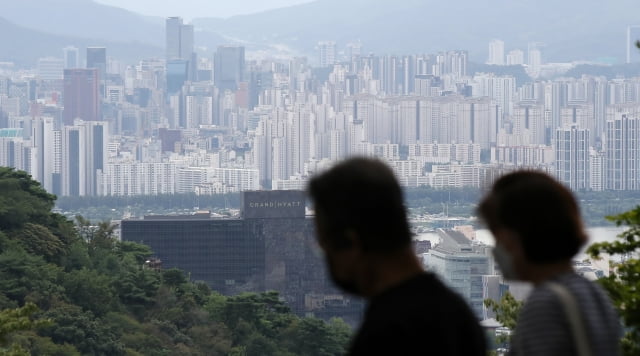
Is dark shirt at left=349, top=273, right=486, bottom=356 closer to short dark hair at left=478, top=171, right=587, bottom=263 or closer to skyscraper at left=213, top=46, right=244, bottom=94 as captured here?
short dark hair at left=478, top=171, right=587, bottom=263

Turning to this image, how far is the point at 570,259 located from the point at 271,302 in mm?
20009

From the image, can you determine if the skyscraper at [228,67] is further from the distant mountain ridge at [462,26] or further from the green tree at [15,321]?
the green tree at [15,321]

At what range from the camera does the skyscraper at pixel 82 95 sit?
346ft

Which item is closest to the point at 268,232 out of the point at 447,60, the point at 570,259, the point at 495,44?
the point at 570,259

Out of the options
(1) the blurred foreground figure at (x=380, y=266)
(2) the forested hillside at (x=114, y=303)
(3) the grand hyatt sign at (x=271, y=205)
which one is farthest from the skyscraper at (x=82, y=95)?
(1) the blurred foreground figure at (x=380, y=266)

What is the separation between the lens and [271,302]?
71.7 ft

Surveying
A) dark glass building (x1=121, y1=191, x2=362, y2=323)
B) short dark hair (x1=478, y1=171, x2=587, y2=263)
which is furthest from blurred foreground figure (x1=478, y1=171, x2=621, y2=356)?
dark glass building (x1=121, y1=191, x2=362, y2=323)

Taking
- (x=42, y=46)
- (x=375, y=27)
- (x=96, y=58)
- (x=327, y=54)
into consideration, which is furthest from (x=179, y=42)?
(x=375, y=27)

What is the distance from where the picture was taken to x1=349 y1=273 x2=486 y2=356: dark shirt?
1710 millimetres

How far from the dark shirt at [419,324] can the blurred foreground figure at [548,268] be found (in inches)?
3.5

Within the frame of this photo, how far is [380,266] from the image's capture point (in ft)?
5.84

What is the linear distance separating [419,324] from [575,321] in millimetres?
219

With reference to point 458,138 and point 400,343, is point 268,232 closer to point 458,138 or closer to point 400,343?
point 400,343

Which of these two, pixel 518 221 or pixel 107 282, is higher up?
pixel 518 221
